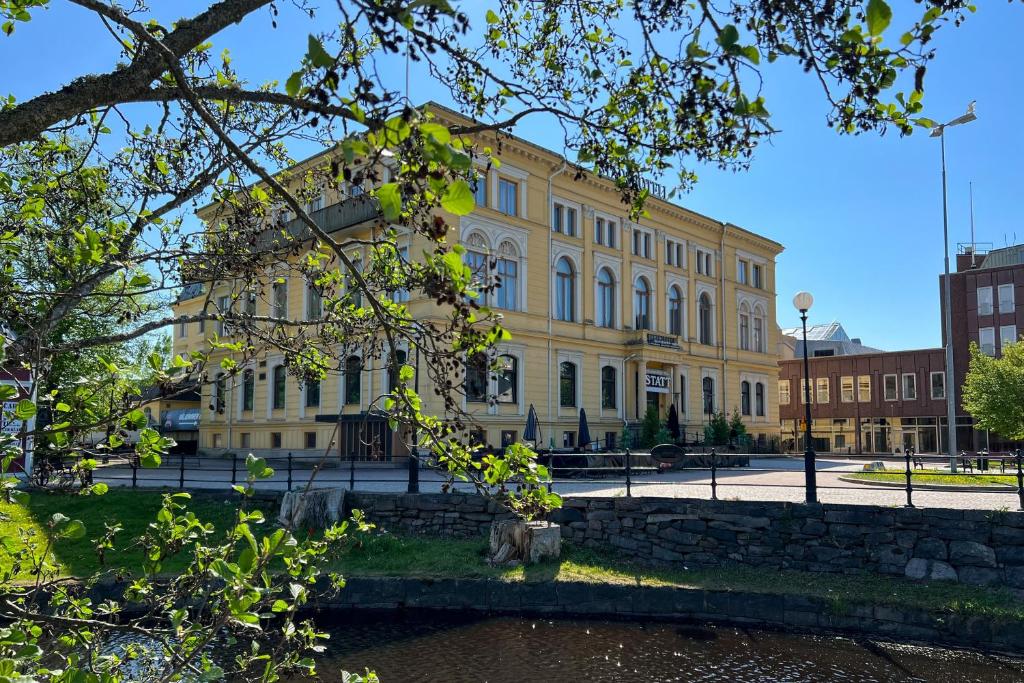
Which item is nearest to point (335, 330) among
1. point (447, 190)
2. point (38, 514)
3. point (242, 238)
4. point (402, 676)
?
point (242, 238)

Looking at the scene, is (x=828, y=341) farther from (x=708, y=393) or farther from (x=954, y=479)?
(x=954, y=479)

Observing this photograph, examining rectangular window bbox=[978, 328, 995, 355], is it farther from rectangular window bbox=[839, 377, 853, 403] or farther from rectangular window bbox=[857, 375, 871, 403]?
rectangular window bbox=[839, 377, 853, 403]

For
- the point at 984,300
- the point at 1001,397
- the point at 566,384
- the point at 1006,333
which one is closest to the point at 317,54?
the point at 566,384

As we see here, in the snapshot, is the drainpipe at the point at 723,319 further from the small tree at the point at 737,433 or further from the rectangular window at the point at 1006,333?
the rectangular window at the point at 1006,333

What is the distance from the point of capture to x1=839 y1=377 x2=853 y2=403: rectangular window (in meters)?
59.2

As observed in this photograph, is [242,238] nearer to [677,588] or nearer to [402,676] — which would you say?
[402,676]

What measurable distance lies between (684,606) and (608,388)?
75.1 ft

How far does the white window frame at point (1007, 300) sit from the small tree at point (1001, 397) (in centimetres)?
2382

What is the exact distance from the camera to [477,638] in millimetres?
10805

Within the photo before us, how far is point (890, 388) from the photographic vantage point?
2260 inches

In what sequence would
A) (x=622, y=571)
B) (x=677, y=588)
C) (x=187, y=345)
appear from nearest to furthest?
1. (x=677, y=588)
2. (x=622, y=571)
3. (x=187, y=345)

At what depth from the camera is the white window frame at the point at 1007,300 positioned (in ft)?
167

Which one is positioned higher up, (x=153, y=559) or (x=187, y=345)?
(x=187, y=345)

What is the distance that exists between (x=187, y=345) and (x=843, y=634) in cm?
4101
